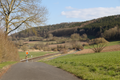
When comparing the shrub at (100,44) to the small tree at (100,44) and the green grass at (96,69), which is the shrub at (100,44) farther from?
the green grass at (96,69)

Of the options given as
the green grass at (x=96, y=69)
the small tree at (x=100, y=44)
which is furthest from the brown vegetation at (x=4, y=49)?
the small tree at (x=100, y=44)

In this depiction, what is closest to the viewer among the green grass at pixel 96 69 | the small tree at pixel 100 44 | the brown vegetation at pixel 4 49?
the green grass at pixel 96 69

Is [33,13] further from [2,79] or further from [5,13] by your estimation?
[2,79]

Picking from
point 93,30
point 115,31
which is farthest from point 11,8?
point 93,30

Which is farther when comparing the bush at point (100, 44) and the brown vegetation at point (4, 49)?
the bush at point (100, 44)

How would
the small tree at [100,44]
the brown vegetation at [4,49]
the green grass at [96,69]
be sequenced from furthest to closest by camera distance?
the small tree at [100,44] → the brown vegetation at [4,49] → the green grass at [96,69]

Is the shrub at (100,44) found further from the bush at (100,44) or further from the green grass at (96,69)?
the green grass at (96,69)

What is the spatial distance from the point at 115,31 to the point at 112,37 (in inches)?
205

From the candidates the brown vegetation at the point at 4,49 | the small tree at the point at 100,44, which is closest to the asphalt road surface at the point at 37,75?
the brown vegetation at the point at 4,49

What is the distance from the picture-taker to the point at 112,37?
4149 inches

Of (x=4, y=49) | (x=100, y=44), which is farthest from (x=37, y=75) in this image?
(x=100, y=44)

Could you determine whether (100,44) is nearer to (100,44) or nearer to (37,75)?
(100,44)

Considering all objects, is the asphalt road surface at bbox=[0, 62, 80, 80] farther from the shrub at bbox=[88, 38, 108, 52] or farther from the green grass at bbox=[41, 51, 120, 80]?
the shrub at bbox=[88, 38, 108, 52]

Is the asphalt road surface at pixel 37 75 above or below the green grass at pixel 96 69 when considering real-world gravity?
above
